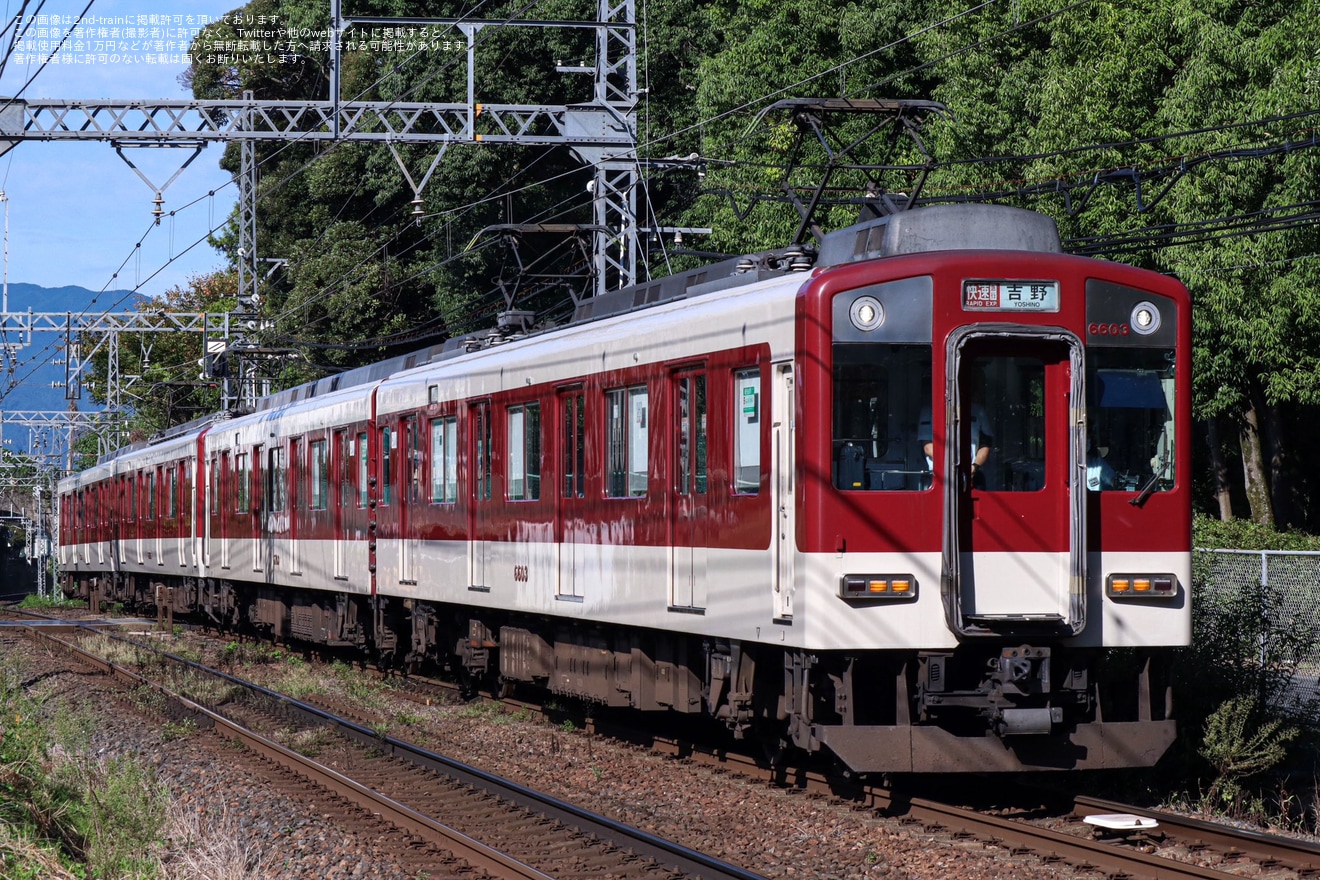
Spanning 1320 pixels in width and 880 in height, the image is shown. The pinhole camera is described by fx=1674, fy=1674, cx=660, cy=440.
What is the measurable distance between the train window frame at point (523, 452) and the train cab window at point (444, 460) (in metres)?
1.33

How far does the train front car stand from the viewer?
8961 mm

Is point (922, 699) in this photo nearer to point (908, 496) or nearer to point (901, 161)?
point (908, 496)

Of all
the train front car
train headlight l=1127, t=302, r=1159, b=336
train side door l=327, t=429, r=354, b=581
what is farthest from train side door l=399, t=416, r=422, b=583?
train headlight l=1127, t=302, r=1159, b=336

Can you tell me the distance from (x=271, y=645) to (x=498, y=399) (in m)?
11.2

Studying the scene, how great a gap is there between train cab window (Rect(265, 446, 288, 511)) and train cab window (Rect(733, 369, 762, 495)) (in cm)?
1199

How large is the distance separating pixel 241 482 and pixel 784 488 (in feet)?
A: 51.1

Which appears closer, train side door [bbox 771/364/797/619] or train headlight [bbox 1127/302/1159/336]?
train side door [bbox 771/364/797/619]

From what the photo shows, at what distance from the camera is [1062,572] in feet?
30.1

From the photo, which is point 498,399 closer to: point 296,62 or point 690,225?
point 690,225

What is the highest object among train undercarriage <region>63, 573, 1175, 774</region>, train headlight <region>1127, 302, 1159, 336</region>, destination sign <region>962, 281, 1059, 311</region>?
destination sign <region>962, 281, 1059, 311</region>

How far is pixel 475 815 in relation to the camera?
9.95 m

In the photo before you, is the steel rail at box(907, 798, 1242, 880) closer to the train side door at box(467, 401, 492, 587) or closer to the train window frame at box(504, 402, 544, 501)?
the train window frame at box(504, 402, 544, 501)

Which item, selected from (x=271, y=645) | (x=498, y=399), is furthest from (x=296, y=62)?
(x=498, y=399)

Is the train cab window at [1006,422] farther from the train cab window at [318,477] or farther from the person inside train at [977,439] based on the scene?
the train cab window at [318,477]
